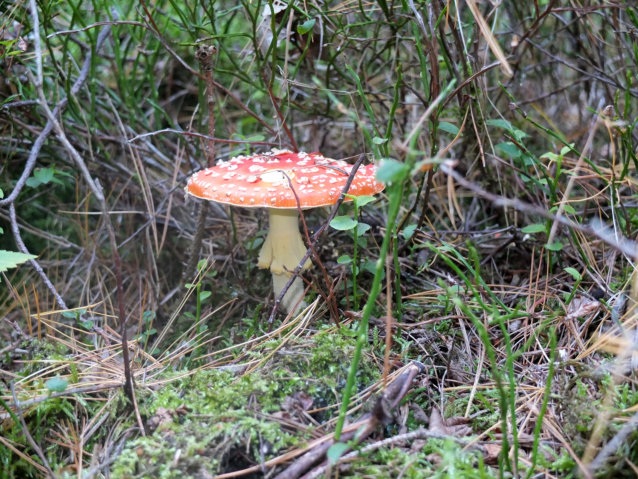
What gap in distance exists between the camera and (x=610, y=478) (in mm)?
1392

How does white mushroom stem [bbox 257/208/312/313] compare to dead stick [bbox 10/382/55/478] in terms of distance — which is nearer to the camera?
dead stick [bbox 10/382/55/478]

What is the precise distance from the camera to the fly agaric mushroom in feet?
6.93

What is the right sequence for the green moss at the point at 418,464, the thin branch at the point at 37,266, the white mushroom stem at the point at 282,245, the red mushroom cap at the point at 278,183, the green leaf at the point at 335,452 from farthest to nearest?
the white mushroom stem at the point at 282,245 → the thin branch at the point at 37,266 → the red mushroom cap at the point at 278,183 → the green moss at the point at 418,464 → the green leaf at the point at 335,452

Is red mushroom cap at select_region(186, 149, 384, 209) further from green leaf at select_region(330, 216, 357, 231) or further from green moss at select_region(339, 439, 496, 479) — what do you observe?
green moss at select_region(339, 439, 496, 479)

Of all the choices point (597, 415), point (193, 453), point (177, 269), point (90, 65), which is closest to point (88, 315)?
point (177, 269)

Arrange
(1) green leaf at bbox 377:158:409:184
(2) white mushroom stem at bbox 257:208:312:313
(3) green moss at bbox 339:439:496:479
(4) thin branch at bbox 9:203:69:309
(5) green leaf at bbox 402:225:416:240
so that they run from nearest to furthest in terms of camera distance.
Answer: (1) green leaf at bbox 377:158:409:184 < (3) green moss at bbox 339:439:496:479 < (4) thin branch at bbox 9:203:69:309 < (5) green leaf at bbox 402:225:416:240 < (2) white mushroom stem at bbox 257:208:312:313

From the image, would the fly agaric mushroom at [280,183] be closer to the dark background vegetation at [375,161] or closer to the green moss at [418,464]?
the dark background vegetation at [375,161]

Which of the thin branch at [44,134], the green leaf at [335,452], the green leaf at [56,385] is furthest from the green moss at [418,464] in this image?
the thin branch at [44,134]

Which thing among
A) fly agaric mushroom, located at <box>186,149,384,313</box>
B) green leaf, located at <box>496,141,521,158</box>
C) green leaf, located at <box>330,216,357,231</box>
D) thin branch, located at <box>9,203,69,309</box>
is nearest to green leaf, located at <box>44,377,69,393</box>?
thin branch, located at <box>9,203,69,309</box>

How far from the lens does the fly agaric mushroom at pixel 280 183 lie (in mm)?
2113

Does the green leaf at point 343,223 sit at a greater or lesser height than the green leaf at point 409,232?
greater

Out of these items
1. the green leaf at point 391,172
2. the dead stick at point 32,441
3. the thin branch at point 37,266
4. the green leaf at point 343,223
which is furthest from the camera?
the thin branch at point 37,266

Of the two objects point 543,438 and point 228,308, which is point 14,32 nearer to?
point 228,308

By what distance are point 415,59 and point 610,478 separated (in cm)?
254
